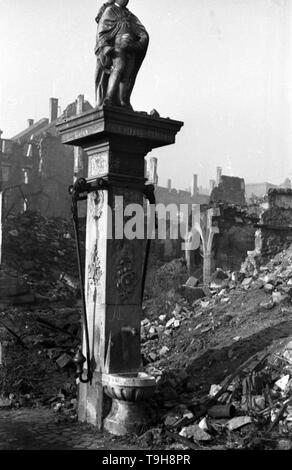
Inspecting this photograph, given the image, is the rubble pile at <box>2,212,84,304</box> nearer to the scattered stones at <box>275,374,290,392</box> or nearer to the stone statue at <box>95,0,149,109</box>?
the scattered stones at <box>275,374,290,392</box>

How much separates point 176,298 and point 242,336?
466 centimetres

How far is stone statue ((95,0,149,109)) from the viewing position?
5848 millimetres

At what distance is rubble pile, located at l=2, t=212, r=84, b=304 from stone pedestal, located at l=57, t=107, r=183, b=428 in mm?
9815

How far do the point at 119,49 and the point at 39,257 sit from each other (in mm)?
15627

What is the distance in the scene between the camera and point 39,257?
67.9ft

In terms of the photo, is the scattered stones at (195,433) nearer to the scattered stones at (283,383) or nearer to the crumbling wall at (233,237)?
the scattered stones at (283,383)

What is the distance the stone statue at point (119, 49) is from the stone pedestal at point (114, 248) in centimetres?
42

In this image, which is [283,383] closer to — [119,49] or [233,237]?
[119,49]

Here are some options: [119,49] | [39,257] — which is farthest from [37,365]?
[39,257]

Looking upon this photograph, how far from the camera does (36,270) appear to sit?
19359 mm

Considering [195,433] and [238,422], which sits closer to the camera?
[195,433]

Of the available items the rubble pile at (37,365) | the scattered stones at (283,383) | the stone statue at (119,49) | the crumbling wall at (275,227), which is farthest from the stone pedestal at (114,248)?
the crumbling wall at (275,227)
